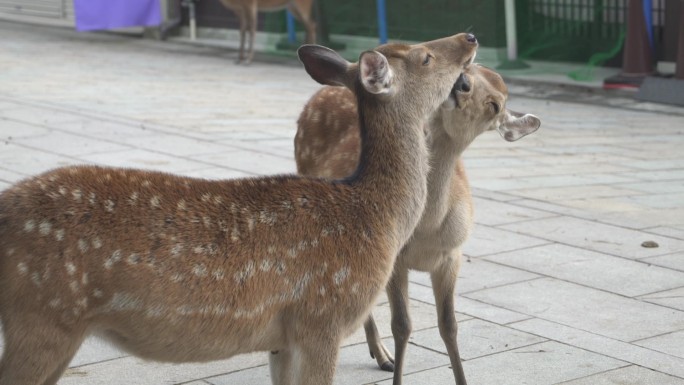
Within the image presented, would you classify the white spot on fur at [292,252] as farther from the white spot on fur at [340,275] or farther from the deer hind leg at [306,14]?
the deer hind leg at [306,14]

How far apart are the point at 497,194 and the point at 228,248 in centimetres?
503

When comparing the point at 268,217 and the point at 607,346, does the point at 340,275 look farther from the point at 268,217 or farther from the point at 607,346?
the point at 607,346

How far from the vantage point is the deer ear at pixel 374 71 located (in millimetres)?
4031

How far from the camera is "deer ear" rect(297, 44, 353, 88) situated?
4297 millimetres

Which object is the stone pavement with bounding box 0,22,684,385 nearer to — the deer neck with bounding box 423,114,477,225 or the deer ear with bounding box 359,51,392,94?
the deer neck with bounding box 423,114,477,225

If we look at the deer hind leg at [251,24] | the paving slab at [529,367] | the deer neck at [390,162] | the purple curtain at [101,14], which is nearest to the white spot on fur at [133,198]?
the deer neck at [390,162]

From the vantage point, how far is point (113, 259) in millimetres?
3617

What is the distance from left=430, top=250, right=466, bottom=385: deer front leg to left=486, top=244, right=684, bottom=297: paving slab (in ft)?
5.12

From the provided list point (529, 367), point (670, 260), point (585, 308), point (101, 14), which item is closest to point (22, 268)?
point (529, 367)

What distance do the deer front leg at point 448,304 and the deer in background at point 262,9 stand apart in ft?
38.8

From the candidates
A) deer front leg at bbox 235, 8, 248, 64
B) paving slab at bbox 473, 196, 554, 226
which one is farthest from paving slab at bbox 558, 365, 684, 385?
deer front leg at bbox 235, 8, 248, 64

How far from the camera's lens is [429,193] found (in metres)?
A: 4.80

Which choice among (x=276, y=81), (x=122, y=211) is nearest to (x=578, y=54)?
(x=276, y=81)

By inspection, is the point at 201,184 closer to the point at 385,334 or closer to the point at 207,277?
the point at 207,277
